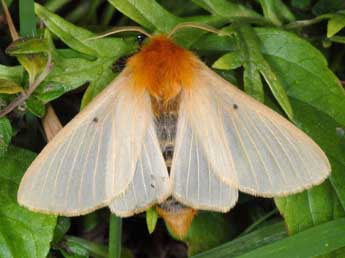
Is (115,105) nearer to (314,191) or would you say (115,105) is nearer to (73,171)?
(73,171)

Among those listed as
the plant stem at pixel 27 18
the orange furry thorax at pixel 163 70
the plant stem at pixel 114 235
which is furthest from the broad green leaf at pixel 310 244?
the plant stem at pixel 27 18

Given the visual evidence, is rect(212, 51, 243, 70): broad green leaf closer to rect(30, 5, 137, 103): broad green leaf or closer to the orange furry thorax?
the orange furry thorax

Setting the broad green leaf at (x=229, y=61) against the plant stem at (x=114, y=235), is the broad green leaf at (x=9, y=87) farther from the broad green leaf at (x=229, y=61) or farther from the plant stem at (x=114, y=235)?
the broad green leaf at (x=229, y=61)

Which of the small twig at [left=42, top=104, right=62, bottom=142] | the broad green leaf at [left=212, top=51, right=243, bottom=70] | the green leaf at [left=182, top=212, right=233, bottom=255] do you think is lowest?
the green leaf at [left=182, top=212, right=233, bottom=255]

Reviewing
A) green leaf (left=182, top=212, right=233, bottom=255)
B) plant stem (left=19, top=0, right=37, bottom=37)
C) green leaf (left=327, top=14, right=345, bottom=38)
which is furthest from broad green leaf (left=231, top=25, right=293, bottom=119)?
plant stem (left=19, top=0, right=37, bottom=37)

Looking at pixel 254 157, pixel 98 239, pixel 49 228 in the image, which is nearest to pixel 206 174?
pixel 254 157

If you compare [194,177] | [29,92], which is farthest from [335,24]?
[29,92]
